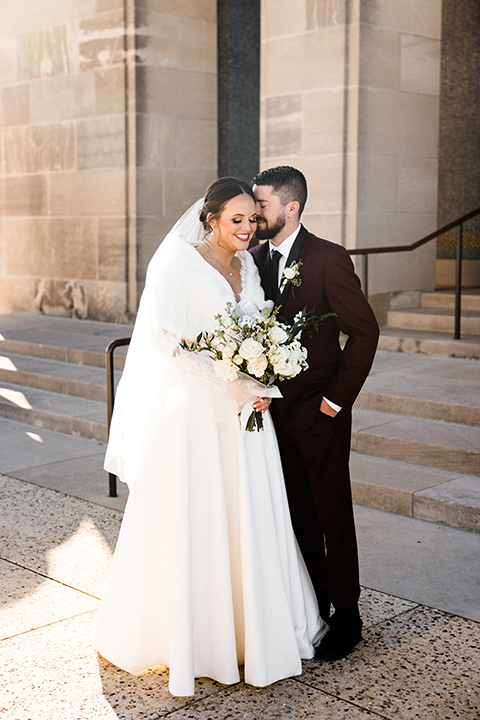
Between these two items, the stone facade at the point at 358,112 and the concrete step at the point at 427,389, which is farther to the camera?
the stone facade at the point at 358,112

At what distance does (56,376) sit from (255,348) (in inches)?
238

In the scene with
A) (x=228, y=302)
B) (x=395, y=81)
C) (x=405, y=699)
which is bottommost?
(x=405, y=699)

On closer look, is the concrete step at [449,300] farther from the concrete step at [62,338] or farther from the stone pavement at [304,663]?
the stone pavement at [304,663]

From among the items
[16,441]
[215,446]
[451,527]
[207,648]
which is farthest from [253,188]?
[16,441]

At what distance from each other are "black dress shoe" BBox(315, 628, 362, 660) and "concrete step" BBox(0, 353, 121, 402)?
4.94 metres

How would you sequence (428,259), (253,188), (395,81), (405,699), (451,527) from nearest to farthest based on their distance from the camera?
(405,699) → (253,188) → (451,527) → (395,81) → (428,259)

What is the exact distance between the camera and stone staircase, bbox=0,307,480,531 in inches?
221

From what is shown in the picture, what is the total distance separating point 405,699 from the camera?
3.40 metres

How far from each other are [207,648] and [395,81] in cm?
716

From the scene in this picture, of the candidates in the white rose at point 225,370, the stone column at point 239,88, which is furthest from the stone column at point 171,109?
the white rose at point 225,370

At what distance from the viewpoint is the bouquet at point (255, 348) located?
10.9ft

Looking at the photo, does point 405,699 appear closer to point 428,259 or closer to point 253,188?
point 253,188

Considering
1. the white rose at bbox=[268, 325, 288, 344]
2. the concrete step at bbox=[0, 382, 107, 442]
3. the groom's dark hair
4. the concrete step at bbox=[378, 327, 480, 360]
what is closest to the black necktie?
the groom's dark hair

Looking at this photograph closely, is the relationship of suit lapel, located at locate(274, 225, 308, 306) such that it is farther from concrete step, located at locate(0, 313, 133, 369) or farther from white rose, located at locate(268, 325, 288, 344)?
concrete step, located at locate(0, 313, 133, 369)
